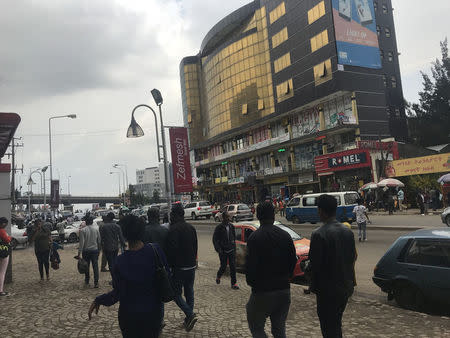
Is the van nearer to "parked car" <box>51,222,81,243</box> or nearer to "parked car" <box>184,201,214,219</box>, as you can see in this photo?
"parked car" <box>184,201,214,219</box>

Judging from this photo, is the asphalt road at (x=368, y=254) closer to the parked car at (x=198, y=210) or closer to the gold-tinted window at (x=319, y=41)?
the parked car at (x=198, y=210)

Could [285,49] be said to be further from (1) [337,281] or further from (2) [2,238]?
(1) [337,281]

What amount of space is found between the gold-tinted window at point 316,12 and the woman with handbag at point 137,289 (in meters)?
45.8

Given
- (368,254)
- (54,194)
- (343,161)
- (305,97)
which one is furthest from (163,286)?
(305,97)

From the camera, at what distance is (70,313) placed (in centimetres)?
674

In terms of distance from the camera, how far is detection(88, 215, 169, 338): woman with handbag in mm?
3055

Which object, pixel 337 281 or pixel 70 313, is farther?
pixel 70 313

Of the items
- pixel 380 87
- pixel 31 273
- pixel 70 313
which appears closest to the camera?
pixel 70 313

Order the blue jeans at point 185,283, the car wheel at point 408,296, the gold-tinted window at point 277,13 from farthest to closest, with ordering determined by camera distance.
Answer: the gold-tinted window at point 277,13
the car wheel at point 408,296
the blue jeans at point 185,283

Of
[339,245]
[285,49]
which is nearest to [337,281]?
[339,245]

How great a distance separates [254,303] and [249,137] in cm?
5534

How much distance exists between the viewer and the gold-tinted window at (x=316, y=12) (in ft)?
143

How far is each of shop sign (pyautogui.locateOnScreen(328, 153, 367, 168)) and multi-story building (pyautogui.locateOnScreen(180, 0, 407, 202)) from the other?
10cm

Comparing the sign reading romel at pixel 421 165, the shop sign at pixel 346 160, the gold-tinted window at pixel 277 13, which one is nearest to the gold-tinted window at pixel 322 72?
the shop sign at pixel 346 160
